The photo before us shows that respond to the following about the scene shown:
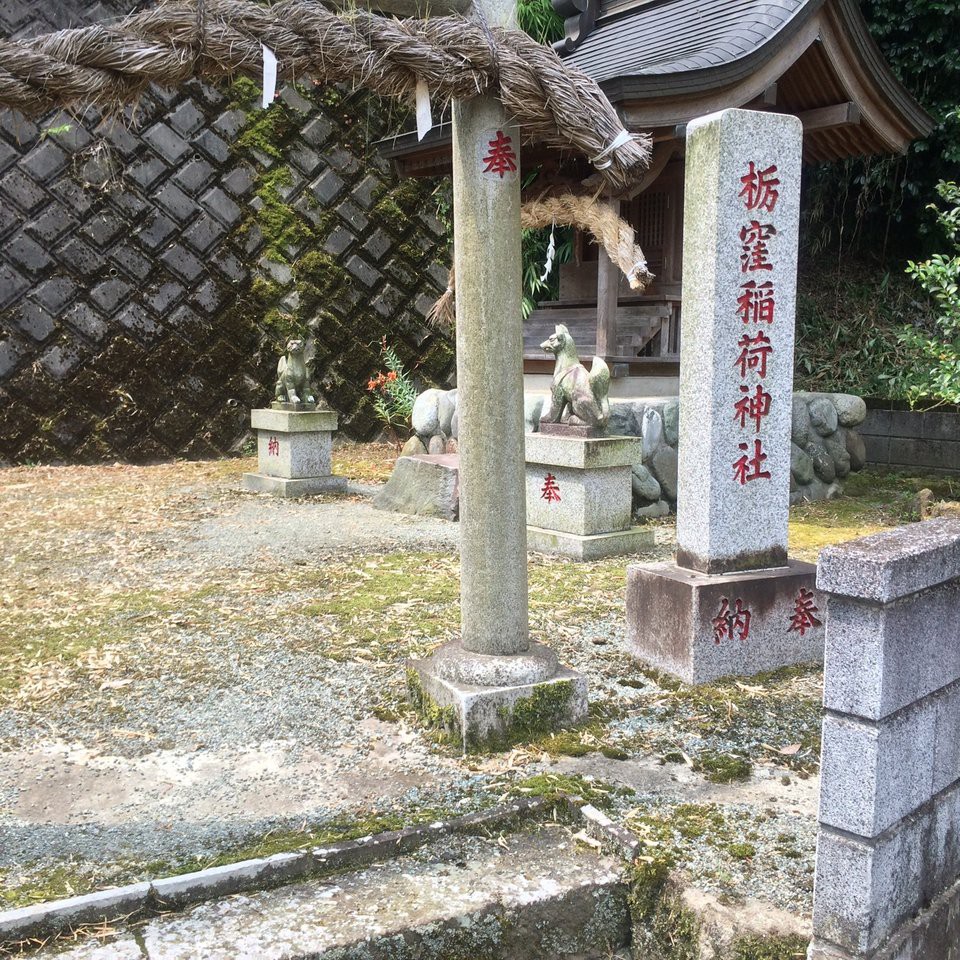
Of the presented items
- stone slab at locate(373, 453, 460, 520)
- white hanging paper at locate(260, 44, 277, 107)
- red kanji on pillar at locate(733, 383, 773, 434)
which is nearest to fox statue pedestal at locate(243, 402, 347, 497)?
stone slab at locate(373, 453, 460, 520)

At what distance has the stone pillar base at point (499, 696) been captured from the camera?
3201mm

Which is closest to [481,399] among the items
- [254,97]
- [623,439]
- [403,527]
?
[623,439]

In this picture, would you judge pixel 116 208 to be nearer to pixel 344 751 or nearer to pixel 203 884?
pixel 344 751

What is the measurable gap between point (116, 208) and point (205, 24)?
8.74 meters

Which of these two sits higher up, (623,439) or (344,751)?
(623,439)

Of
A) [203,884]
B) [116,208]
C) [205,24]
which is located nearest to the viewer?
[203,884]

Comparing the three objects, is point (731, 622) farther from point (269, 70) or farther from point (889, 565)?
point (269, 70)

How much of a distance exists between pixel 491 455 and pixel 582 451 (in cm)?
302

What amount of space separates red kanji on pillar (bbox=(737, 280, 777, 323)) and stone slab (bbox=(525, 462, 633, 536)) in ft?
7.25

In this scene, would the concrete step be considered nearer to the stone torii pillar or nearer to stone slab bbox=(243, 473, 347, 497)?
the stone torii pillar

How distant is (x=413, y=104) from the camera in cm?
320

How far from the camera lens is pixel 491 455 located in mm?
3268

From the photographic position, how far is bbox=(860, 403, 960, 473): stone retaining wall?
8.89 metres

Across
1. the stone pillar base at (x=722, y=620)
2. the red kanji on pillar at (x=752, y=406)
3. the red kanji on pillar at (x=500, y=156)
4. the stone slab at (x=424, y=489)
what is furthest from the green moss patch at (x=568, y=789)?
the stone slab at (x=424, y=489)
